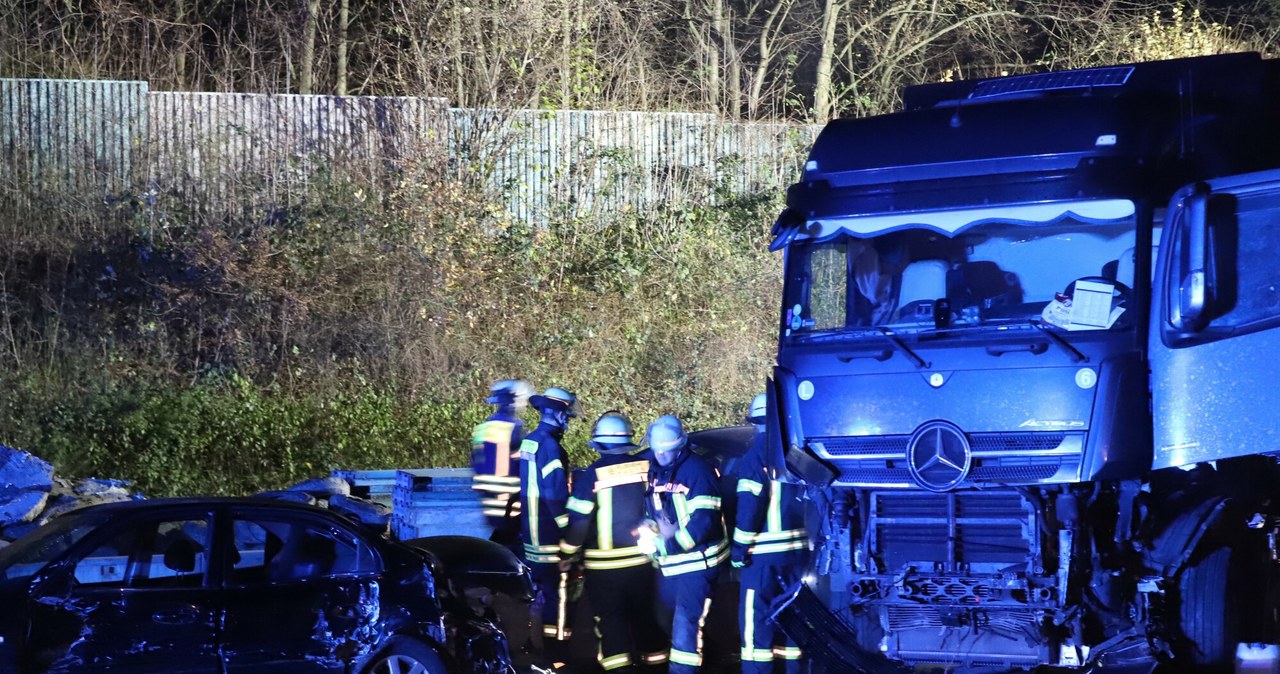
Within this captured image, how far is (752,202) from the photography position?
67.9 feet

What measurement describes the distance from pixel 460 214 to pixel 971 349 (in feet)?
40.0

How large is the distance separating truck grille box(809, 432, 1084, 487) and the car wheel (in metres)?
2.63

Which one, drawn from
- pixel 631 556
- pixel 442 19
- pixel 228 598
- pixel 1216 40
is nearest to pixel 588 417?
pixel 442 19

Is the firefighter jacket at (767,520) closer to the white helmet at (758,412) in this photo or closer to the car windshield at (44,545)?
the white helmet at (758,412)

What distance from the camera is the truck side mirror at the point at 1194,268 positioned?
23.4 feet

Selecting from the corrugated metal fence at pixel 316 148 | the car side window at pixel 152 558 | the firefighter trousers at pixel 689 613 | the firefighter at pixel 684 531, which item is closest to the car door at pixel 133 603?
the car side window at pixel 152 558

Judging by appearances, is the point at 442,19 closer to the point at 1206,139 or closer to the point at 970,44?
the point at 970,44

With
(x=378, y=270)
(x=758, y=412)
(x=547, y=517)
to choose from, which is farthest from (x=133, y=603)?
(x=378, y=270)

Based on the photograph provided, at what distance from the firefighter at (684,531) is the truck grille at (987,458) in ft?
3.58

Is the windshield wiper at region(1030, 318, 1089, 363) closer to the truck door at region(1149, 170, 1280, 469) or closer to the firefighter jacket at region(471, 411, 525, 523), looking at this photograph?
the truck door at region(1149, 170, 1280, 469)

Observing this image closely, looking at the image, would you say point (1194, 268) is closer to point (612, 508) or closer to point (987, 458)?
point (987, 458)

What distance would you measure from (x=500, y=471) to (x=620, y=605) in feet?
5.95

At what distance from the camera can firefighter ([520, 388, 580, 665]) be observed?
372 inches

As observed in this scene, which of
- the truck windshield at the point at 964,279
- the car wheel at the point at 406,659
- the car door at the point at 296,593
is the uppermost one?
the truck windshield at the point at 964,279
